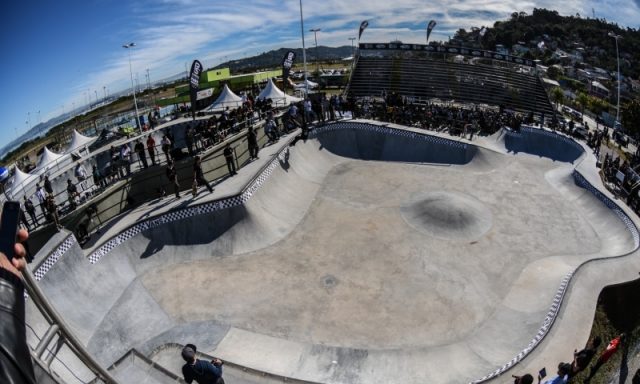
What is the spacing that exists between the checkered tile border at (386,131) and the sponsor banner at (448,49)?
75.8 feet

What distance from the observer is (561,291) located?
38.2 feet

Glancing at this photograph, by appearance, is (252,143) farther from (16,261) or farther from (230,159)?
(16,261)

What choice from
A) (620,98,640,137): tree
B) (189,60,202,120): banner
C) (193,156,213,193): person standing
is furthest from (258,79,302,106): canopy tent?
(620,98,640,137): tree

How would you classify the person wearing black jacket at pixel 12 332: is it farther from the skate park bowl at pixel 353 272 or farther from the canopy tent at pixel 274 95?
the canopy tent at pixel 274 95

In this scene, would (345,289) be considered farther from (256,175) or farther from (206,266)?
(256,175)

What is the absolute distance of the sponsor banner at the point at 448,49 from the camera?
42.7m

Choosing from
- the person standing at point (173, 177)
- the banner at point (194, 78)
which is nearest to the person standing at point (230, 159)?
the person standing at point (173, 177)

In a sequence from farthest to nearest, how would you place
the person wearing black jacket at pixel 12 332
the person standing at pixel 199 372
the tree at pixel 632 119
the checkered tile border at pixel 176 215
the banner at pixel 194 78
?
the tree at pixel 632 119 < the banner at pixel 194 78 < the checkered tile border at pixel 176 215 < the person standing at pixel 199 372 < the person wearing black jacket at pixel 12 332

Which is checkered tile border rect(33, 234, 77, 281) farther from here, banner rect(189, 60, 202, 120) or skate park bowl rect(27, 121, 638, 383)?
banner rect(189, 60, 202, 120)

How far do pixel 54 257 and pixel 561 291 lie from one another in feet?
49.1

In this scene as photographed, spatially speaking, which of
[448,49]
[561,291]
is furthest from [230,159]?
[448,49]

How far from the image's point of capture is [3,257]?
7.54ft

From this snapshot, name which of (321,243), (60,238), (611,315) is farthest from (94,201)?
(611,315)

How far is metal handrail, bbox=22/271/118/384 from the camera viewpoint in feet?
9.69
